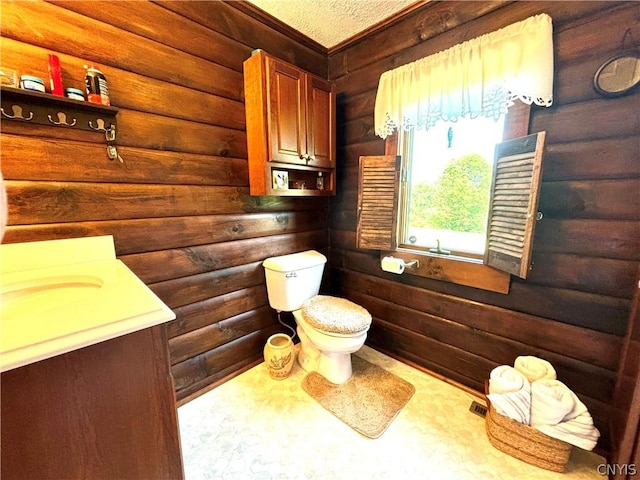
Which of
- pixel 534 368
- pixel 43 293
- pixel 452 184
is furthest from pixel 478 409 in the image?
pixel 43 293

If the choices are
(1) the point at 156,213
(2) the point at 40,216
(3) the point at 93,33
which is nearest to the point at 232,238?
(1) the point at 156,213

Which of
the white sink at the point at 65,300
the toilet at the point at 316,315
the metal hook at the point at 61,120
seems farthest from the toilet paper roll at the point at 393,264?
the metal hook at the point at 61,120

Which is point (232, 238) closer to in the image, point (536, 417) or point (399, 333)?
point (399, 333)

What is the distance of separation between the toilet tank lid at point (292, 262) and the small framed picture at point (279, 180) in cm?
49

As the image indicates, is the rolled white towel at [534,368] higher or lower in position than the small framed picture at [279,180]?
lower

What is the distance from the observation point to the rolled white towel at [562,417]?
1.10 meters

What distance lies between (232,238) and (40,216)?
0.84 m

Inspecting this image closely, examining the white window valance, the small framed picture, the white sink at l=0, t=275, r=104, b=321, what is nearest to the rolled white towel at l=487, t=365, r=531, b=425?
the white window valance

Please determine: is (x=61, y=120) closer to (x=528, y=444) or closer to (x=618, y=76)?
(x=618, y=76)

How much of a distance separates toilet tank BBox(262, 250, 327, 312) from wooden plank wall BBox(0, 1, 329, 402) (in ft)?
0.33

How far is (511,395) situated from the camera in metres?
1.19

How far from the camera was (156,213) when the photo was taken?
1357mm

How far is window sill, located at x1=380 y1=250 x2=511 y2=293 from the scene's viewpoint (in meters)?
1.44

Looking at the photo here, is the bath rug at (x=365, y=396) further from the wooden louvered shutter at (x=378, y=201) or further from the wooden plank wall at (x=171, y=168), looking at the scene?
the wooden louvered shutter at (x=378, y=201)
